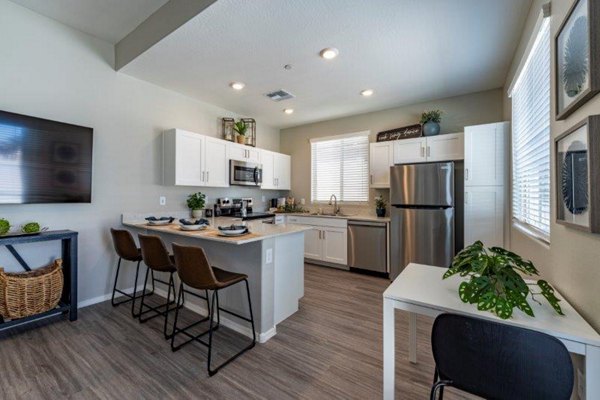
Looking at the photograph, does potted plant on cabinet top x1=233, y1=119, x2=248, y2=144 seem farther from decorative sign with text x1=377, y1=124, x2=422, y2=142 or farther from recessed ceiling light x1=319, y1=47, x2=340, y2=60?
decorative sign with text x1=377, y1=124, x2=422, y2=142

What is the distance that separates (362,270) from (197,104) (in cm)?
376

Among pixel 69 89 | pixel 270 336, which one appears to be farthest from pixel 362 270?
pixel 69 89

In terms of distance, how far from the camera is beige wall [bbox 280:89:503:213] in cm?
376

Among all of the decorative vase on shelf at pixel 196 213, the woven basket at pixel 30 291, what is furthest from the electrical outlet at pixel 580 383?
the decorative vase on shelf at pixel 196 213

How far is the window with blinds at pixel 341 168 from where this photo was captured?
191 inches

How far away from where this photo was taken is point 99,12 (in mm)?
2641

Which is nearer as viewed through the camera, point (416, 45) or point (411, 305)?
point (411, 305)

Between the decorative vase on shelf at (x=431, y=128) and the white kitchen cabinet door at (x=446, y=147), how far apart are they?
96mm

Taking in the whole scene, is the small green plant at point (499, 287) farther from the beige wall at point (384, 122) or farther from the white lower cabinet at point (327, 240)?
the beige wall at point (384, 122)

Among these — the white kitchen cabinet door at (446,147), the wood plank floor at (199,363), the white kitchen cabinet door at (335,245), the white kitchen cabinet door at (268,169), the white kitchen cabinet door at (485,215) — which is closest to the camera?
the wood plank floor at (199,363)

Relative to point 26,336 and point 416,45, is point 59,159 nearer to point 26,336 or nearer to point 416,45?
point 26,336

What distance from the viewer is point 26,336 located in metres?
2.32

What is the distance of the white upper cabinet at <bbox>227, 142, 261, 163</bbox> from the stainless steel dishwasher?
205 centimetres

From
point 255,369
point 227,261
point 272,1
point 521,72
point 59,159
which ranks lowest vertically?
point 255,369
